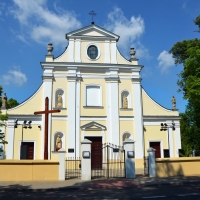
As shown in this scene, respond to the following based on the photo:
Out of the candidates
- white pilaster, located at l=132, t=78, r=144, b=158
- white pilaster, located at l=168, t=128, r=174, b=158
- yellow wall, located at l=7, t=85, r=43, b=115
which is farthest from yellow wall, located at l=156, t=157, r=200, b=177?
yellow wall, located at l=7, t=85, r=43, b=115

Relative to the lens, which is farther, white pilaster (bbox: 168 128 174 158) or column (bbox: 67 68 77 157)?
white pilaster (bbox: 168 128 174 158)

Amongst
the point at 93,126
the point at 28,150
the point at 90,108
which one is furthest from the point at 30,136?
the point at 90,108

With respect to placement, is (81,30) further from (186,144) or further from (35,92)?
(186,144)

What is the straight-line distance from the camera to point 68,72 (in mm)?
22266

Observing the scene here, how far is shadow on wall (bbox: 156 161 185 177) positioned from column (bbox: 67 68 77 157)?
7.54m

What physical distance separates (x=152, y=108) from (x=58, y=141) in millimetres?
8459

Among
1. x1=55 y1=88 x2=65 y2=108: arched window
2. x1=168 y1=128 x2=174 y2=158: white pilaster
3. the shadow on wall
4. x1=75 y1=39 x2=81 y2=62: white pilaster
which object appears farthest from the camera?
x1=75 y1=39 x2=81 y2=62: white pilaster

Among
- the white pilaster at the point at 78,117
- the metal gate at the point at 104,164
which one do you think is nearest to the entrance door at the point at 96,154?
the metal gate at the point at 104,164

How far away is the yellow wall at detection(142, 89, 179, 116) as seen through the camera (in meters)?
23.1

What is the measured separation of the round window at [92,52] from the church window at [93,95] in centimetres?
266

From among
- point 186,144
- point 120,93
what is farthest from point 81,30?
point 186,144

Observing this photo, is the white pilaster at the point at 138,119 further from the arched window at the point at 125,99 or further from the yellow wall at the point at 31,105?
the yellow wall at the point at 31,105

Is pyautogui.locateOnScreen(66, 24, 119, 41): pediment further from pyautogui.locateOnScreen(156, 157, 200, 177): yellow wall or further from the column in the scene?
pyautogui.locateOnScreen(156, 157, 200, 177): yellow wall

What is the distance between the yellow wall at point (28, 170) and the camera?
13.8 metres
